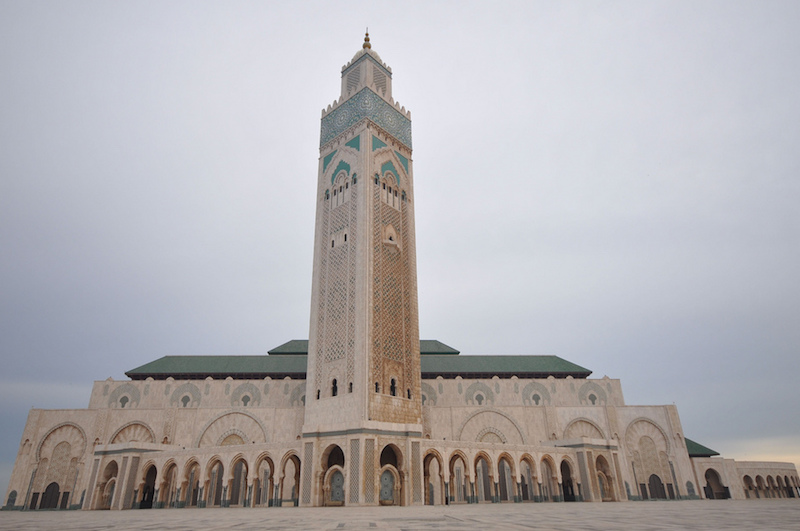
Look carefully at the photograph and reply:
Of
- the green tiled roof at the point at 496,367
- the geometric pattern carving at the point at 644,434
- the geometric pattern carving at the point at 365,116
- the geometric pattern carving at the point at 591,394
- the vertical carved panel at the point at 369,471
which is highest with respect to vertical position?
the geometric pattern carving at the point at 365,116

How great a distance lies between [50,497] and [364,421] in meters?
21.0

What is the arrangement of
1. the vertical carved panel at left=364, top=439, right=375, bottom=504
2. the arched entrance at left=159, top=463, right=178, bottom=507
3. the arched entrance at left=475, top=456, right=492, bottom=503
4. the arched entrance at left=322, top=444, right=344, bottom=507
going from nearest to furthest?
1. the vertical carved panel at left=364, top=439, right=375, bottom=504
2. the arched entrance at left=322, top=444, right=344, bottom=507
3. the arched entrance at left=159, top=463, right=178, bottom=507
4. the arched entrance at left=475, top=456, right=492, bottom=503

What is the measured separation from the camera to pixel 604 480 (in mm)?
24719

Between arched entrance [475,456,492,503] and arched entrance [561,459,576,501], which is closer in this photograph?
arched entrance [561,459,576,501]

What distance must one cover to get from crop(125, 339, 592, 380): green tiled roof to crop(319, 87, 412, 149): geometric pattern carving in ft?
50.3

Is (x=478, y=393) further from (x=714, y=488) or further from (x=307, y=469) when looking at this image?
(x=714, y=488)

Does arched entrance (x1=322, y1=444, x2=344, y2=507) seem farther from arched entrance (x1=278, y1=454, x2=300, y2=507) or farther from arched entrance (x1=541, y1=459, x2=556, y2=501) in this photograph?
arched entrance (x1=541, y1=459, x2=556, y2=501)

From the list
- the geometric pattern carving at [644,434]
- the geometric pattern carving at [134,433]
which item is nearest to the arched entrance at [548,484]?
the geometric pattern carving at [644,434]

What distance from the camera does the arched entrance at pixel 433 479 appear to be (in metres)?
21.2

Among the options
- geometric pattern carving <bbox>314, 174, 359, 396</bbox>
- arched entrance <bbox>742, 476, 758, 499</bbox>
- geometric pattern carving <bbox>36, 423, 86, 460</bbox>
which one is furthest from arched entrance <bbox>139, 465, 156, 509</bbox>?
arched entrance <bbox>742, 476, 758, 499</bbox>

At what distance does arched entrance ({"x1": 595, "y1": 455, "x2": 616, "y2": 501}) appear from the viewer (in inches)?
950

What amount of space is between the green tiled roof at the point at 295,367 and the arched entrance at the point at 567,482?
7285 mm

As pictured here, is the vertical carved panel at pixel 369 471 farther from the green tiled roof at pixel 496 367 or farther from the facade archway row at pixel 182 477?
the green tiled roof at pixel 496 367

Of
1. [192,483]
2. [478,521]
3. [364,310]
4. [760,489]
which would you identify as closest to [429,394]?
[364,310]
